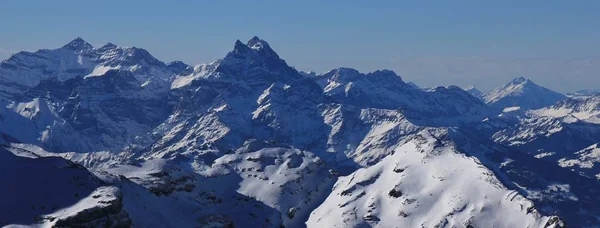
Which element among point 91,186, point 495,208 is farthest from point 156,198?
point 495,208

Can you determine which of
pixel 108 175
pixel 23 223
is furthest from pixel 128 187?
pixel 23 223

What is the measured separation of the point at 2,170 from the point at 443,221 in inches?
4970

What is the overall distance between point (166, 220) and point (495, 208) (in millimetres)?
97267

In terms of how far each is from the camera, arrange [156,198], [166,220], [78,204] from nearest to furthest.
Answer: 1. [78,204]
2. [166,220]
3. [156,198]

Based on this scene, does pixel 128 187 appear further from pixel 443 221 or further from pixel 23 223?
pixel 443 221

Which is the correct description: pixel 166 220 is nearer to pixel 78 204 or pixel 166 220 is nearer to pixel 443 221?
pixel 78 204

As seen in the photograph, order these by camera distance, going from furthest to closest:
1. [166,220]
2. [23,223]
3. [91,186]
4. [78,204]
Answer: [166,220] → [91,186] → [78,204] → [23,223]

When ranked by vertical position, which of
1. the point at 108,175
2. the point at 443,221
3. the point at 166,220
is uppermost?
the point at 108,175

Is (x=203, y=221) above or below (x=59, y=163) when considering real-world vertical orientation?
below

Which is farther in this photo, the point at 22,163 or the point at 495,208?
the point at 495,208

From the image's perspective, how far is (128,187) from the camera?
189125 millimetres

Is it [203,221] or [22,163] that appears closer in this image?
[22,163]

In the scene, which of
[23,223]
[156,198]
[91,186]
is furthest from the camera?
[156,198]

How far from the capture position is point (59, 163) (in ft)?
586
